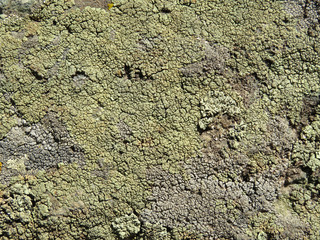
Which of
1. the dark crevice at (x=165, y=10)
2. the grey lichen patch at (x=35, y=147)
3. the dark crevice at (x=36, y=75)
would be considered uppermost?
the dark crevice at (x=165, y=10)

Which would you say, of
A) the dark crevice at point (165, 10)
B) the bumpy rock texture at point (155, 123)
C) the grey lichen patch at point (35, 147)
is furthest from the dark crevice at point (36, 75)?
the dark crevice at point (165, 10)

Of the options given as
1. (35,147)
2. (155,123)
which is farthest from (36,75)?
(155,123)

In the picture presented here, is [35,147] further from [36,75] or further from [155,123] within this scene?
[155,123]

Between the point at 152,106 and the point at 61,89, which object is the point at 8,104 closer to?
the point at 61,89

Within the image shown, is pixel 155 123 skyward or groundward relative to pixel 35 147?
skyward

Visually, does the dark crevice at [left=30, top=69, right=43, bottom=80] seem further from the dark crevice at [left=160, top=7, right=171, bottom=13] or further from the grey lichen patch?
the dark crevice at [left=160, top=7, right=171, bottom=13]

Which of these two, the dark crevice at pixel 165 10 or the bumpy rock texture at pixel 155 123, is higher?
the dark crevice at pixel 165 10

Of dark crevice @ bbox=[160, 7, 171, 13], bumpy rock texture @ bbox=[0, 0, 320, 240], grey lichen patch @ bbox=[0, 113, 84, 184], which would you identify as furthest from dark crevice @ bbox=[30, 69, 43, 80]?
dark crevice @ bbox=[160, 7, 171, 13]

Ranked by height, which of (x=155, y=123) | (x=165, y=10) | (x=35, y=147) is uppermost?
(x=165, y=10)

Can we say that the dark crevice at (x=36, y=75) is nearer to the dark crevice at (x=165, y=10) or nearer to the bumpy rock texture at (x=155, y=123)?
the bumpy rock texture at (x=155, y=123)
